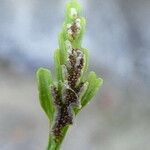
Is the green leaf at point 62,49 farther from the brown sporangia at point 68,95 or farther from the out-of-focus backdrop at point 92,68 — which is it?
the out-of-focus backdrop at point 92,68

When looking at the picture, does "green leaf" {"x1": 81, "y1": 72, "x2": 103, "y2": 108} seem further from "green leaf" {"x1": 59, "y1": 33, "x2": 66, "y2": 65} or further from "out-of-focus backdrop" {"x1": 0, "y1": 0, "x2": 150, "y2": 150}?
"out-of-focus backdrop" {"x1": 0, "y1": 0, "x2": 150, "y2": 150}

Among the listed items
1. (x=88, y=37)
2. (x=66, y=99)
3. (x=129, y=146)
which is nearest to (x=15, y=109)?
(x=129, y=146)

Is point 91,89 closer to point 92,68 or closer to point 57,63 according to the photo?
point 57,63

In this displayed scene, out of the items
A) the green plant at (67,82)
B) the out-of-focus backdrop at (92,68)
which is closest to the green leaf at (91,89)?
the green plant at (67,82)

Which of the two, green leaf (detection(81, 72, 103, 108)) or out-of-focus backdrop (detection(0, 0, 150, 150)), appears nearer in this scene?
green leaf (detection(81, 72, 103, 108))

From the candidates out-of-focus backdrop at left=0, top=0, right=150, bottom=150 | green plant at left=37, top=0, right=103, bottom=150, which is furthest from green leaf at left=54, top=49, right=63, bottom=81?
out-of-focus backdrop at left=0, top=0, right=150, bottom=150

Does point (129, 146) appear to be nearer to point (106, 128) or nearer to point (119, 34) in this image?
point (106, 128)

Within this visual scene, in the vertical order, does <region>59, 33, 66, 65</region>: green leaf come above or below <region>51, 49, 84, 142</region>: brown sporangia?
above

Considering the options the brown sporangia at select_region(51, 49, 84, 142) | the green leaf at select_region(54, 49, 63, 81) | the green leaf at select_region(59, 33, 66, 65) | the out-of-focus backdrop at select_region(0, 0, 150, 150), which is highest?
the out-of-focus backdrop at select_region(0, 0, 150, 150)
